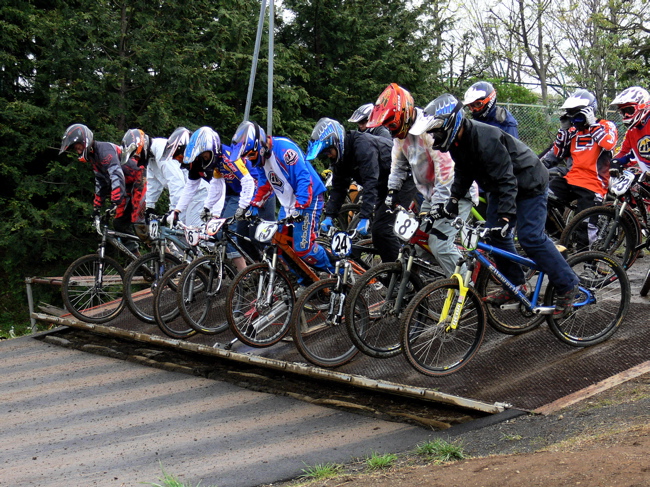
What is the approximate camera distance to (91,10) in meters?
14.8

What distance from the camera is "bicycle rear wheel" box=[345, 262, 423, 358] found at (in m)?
6.09

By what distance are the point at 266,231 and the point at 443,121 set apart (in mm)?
2227

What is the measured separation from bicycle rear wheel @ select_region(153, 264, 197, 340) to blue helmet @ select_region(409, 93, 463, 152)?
140 inches

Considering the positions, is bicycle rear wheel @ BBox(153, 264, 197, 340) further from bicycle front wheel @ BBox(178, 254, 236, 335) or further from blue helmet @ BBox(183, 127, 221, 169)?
blue helmet @ BBox(183, 127, 221, 169)

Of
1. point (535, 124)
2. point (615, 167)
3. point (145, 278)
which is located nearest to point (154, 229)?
point (145, 278)

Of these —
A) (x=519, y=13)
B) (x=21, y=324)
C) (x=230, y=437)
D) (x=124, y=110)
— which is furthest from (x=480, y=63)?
(x=230, y=437)

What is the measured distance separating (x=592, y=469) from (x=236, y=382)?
4.05 meters

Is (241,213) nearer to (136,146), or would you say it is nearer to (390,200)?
(390,200)

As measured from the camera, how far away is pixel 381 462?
15.8ft

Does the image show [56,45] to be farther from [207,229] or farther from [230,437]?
[230,437]

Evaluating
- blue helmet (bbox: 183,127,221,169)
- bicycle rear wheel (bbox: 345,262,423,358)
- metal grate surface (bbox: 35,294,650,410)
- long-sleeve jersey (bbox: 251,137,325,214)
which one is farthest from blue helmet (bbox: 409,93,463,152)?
blue helmet (bbox: 183,127,221,169)

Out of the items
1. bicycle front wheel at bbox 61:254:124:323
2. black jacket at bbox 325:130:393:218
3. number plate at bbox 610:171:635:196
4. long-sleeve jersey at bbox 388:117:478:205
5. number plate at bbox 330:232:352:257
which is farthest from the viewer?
bicycle front wheel at bbox 61:254:124:323

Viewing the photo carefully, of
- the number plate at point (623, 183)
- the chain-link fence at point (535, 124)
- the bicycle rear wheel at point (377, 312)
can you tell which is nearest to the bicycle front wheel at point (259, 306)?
the bicycle rear wheel at point (377, 312)

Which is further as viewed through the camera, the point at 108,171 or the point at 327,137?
the point at 108,171
